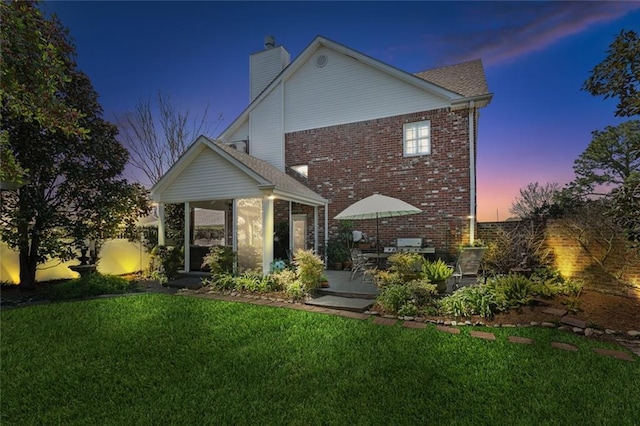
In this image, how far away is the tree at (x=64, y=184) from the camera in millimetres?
8055

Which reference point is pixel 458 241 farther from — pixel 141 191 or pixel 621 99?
pixel 141 191

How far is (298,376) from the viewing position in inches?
141

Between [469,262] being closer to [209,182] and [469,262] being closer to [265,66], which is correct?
[209,182]

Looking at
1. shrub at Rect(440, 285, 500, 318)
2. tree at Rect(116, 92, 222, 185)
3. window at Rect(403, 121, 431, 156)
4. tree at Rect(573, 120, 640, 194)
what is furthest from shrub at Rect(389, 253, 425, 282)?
tree at Rect(116, 92, 222, 185)

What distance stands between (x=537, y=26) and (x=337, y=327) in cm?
1009

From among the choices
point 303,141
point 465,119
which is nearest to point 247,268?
point 303,141

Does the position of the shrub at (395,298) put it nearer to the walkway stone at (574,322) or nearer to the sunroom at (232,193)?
the walkway stone at (574,322)

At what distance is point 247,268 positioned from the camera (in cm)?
934

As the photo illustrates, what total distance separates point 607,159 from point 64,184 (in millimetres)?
21630

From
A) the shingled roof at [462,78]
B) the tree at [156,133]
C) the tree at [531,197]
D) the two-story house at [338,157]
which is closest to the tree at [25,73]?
the two-story house at [338,157]

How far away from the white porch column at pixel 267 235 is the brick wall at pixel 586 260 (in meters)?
7.55

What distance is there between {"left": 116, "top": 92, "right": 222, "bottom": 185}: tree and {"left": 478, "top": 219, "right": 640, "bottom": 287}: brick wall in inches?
743

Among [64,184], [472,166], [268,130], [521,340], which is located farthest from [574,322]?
[64,184]

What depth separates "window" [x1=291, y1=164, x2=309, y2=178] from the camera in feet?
42.6
